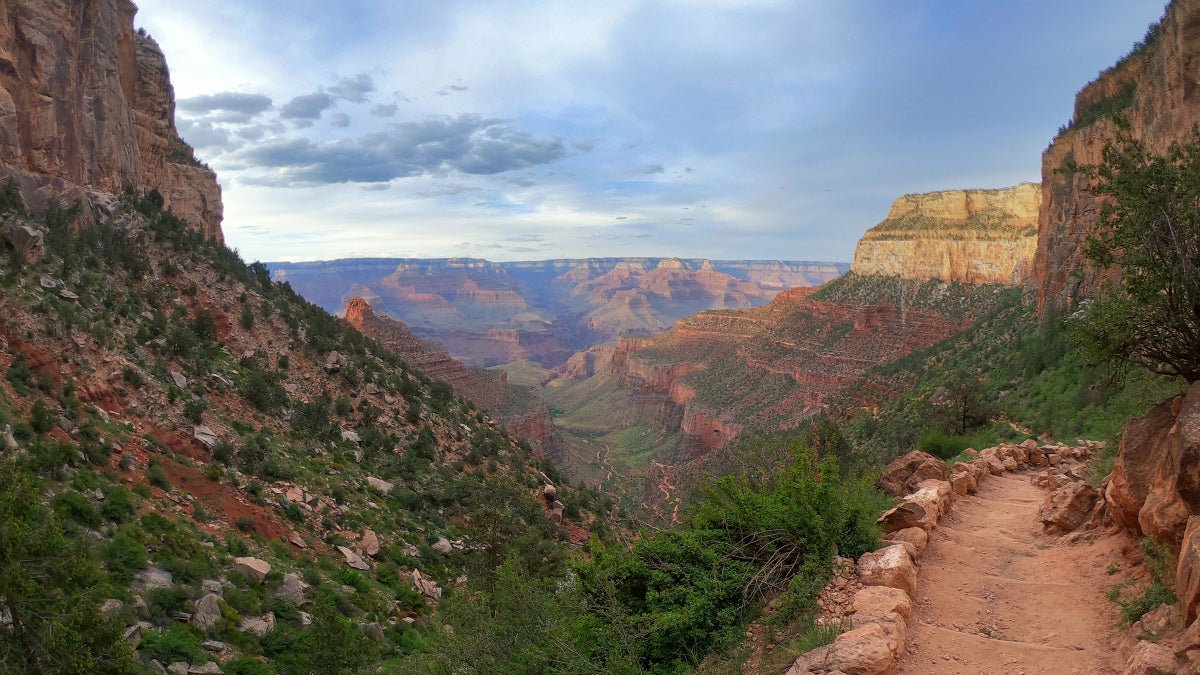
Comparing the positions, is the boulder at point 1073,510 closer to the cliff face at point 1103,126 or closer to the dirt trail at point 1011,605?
the dirt trail at point 1011,605

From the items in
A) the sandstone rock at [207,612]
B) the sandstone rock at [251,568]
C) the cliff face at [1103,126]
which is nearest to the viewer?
the sandstone rock at [207,612]

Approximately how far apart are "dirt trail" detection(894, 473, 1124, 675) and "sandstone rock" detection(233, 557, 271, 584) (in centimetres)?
1407

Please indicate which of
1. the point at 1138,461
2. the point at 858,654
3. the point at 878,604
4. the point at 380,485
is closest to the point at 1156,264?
the point at 1138,461

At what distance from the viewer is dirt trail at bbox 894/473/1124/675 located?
7.48 m

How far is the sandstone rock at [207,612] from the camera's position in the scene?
12047 mm

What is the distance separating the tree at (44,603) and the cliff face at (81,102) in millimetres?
26469

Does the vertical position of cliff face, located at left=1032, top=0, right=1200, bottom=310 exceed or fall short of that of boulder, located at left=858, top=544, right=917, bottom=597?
it exceeds it

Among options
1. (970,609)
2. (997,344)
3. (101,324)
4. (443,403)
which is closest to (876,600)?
(970,609)

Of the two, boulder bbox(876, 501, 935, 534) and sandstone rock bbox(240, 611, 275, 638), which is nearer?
boulder bbox(876, 501, 935, 534)

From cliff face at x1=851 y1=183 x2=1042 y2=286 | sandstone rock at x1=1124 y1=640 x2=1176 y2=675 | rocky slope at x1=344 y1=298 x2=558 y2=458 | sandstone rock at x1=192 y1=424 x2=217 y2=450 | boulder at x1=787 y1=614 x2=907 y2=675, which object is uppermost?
cliff face at x1=851 y1=183 x2=1042 y2=286

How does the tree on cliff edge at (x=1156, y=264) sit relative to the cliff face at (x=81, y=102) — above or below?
below

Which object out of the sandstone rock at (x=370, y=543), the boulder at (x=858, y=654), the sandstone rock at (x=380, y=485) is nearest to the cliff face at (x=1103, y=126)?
the boulder at (x=858, y=654)

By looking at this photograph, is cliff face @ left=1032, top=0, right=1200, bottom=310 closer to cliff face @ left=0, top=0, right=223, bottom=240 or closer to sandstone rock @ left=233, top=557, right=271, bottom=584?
sandstone rock @ left=233, top=557, right=271, bottom=584

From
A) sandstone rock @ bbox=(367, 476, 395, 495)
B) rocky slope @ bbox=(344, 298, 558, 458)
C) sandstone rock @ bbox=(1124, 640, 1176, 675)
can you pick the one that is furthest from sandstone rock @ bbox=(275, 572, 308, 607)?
rocky slope @ bbox=(344, 298, 558, 458)
